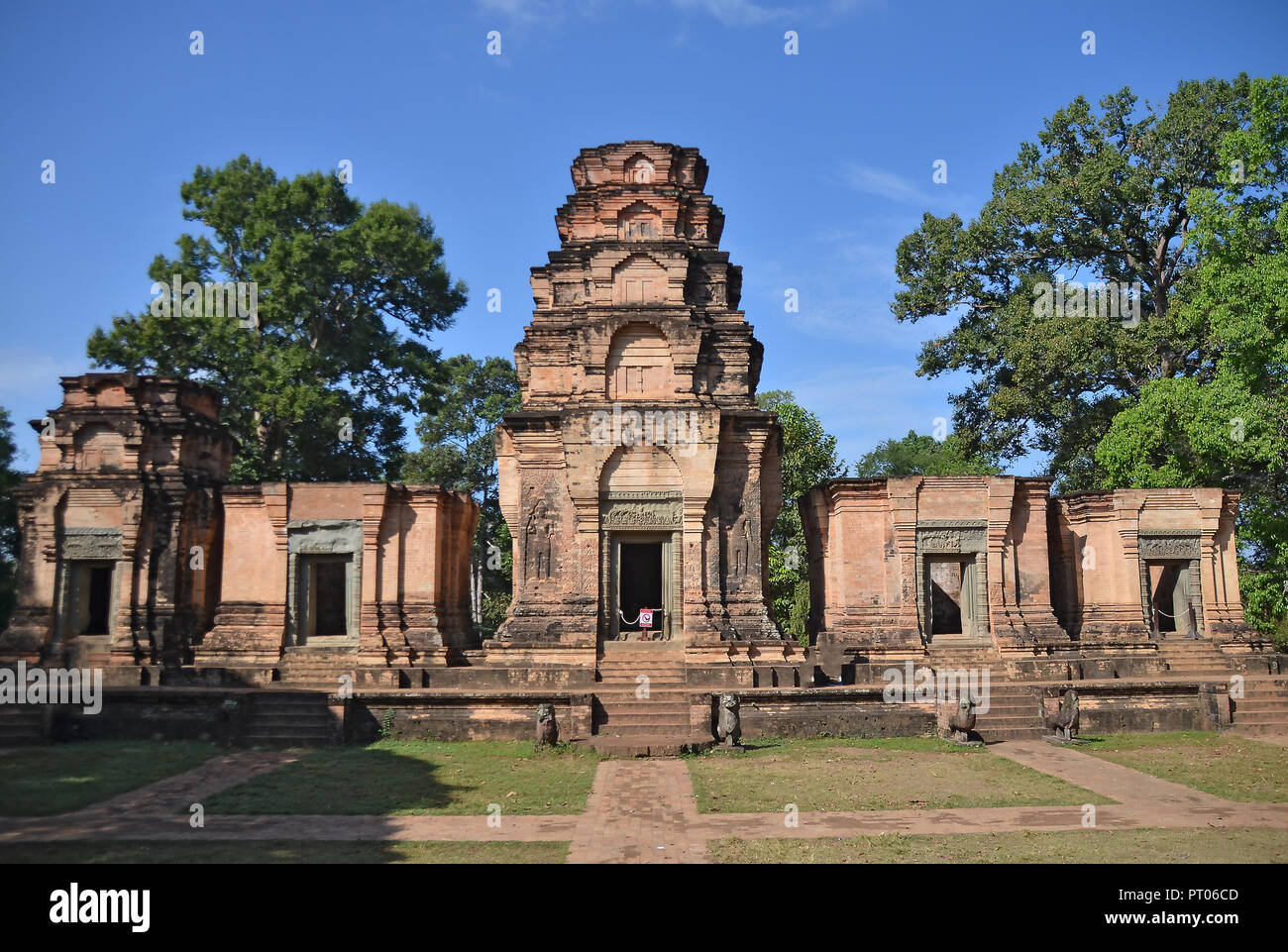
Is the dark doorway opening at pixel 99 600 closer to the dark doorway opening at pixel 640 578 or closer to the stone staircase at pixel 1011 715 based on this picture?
the dark doorway opening at pixel 640 578

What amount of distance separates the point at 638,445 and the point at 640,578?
6565 millimetres

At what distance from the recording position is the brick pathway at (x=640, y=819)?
9.38 metres

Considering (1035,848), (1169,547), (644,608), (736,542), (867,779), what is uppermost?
(736,542)

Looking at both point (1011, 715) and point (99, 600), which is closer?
point (1011, 715)

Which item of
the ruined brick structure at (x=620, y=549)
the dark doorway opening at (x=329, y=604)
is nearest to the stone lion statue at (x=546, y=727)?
the ruined brick structure at (x=620, y=549)

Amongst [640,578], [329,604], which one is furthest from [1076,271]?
[329,604]

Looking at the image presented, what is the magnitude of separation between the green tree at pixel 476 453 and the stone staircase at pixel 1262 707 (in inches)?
1061

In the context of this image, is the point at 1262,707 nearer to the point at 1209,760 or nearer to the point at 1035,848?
the point at 1209,760

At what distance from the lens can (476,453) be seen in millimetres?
40594

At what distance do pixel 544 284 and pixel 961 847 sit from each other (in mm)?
17254

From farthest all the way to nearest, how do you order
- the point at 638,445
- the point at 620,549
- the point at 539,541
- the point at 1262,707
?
1. the point at 620,549
2. the point at 539,541
3. the point at 638,445
4. the point at 1262,707

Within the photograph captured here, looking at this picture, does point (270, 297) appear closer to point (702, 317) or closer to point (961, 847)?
point (702, 317)

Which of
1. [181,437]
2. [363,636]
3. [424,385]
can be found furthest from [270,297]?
[363,636]

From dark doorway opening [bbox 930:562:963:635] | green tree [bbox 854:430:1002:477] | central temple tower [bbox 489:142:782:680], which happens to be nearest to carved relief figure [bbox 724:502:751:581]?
central temple tower [bbox 489:142:782:680]
